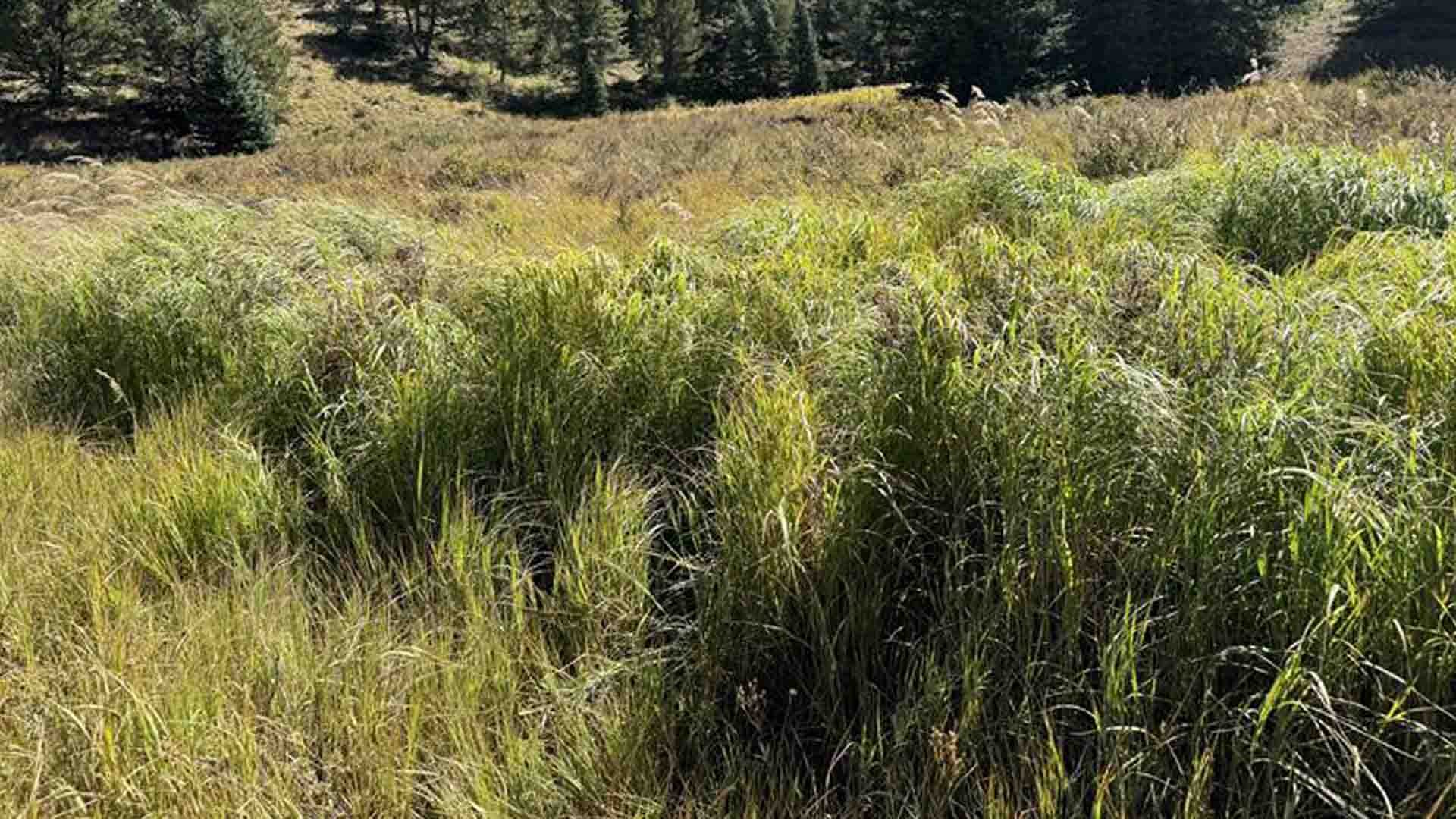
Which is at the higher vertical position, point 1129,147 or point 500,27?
point 500,27

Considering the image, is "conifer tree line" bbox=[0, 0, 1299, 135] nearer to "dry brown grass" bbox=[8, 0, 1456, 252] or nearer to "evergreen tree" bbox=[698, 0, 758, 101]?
"evergreen tree" bbox=[698, 0, 758, 101]

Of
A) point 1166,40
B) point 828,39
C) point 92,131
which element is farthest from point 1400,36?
point 92,131

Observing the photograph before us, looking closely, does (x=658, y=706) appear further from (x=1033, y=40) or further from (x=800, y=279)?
(x=1033, y=40)

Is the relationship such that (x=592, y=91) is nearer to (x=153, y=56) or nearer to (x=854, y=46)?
(x=854, y=46)

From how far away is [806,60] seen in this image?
169 feet

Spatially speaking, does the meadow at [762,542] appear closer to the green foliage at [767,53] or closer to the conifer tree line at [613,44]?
the conifer tree line at [613,44]

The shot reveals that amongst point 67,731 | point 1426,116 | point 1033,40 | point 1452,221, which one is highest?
point 1033,40

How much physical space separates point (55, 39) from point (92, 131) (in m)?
4.65

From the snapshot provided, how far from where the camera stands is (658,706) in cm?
169

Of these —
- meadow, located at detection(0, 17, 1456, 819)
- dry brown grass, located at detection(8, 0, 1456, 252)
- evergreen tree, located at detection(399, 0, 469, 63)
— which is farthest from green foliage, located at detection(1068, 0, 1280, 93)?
evergreen tree, located at detection(399, 0, 469, 63)

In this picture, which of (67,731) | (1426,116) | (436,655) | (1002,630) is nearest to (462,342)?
(436,655)

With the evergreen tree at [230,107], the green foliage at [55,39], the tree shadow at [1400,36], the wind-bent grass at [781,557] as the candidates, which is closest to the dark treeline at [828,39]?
the tree shadow at [1400,36]

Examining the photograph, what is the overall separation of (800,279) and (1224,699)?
7.69ft

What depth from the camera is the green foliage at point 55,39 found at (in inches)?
1409
